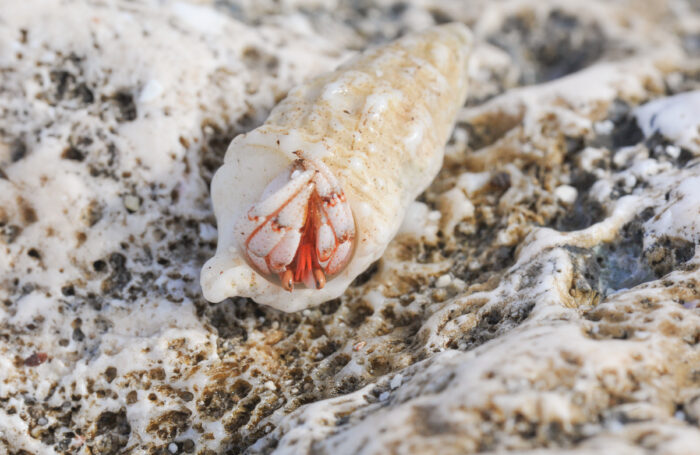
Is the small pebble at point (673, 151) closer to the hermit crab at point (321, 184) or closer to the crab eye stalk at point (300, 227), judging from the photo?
the hermit crab at point (321, 184)

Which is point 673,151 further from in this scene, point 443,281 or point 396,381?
point 396,381

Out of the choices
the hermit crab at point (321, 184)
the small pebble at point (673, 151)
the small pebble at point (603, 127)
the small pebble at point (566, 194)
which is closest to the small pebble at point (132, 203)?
the hermit crab at point (321, 184)

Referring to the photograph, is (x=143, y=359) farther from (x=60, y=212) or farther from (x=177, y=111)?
(x=177, y=111)

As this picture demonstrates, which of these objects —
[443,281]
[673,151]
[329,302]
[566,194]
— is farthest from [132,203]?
[673,151]

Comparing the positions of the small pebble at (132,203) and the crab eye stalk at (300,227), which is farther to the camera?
the small pebble at (132,203)

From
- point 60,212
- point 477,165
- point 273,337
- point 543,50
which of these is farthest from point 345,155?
point 543,50

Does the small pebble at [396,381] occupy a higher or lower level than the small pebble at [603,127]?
lower
